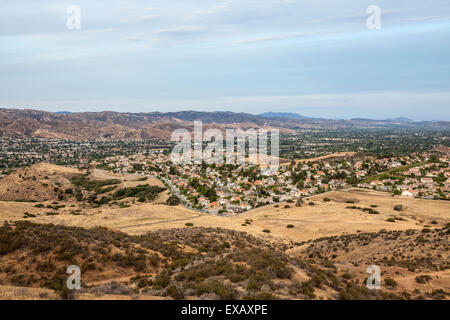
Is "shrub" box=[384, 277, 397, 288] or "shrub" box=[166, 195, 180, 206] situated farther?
"shrub" box=[166, 195, 180, 206]

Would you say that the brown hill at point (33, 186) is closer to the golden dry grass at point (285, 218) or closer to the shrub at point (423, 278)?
the golden dry grass at point (285, 218)

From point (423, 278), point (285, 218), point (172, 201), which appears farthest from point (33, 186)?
point (423, 278)

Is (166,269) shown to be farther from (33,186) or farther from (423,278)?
(33,186)

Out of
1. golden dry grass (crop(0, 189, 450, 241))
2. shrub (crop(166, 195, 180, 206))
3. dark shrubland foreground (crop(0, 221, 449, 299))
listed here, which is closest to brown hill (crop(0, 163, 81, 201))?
golden dry grass (crop(0, 189, 450, 241))

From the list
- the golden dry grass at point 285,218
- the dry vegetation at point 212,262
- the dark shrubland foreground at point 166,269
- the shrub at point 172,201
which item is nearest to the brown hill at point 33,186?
the golden dry grass at point 285,218

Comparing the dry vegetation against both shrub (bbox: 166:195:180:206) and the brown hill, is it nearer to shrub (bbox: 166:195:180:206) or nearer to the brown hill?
shrub (bbox: 166:195:180:206)
